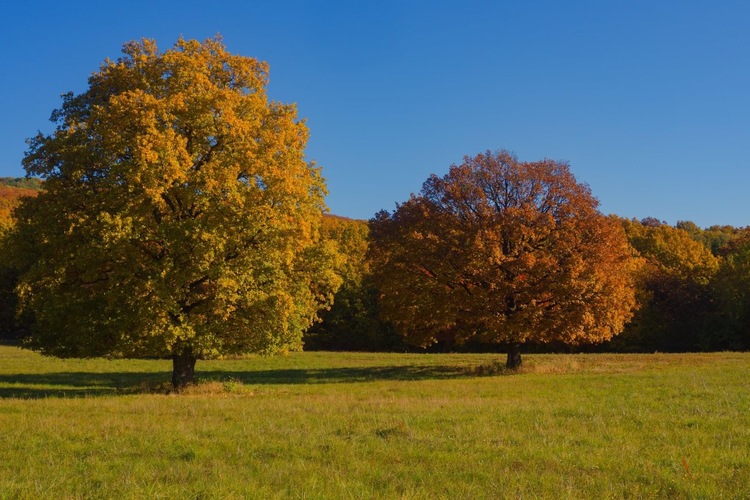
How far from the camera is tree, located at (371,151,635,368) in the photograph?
106 ft

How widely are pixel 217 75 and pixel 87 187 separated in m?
7.65

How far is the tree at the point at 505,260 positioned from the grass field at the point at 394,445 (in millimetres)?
8672

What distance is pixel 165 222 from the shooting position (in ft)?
73.8

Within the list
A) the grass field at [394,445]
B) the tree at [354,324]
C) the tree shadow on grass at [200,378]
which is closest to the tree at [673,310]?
the tree at [354,324]

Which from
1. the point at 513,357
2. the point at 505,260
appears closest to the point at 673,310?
the point at 513,357

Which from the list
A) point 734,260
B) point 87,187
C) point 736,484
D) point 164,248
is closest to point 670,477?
point 736,484

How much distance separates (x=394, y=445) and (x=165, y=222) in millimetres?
14710

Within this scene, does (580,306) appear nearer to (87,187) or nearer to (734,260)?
(87,187)

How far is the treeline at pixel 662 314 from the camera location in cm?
7100

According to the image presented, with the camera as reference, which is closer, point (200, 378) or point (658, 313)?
point (200, 378)

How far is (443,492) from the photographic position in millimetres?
8477

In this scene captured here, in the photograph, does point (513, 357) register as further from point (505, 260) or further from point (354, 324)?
point (354, 324)

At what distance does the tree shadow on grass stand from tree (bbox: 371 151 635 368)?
3182mm

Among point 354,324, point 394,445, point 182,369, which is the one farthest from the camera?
point 354,324
